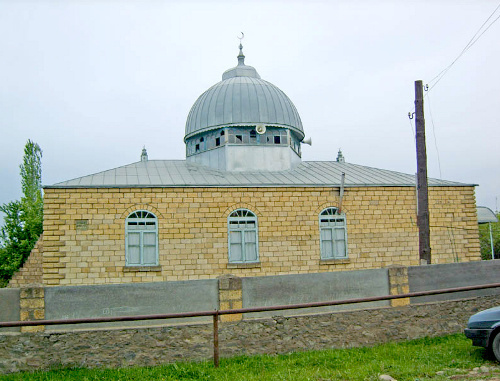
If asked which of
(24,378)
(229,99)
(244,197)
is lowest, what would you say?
(24,378)

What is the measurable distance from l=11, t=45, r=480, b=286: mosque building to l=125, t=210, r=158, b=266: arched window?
1.1 inches

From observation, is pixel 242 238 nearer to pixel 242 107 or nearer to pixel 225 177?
pixel 225 177

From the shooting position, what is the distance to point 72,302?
9.62m

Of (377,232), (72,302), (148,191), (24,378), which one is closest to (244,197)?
(148,191)

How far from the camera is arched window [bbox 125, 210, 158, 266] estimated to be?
15.7 meters

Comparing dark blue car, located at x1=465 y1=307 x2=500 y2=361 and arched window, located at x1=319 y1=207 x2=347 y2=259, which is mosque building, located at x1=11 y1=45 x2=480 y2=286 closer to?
arched window, located at x1=319 y1=207 x2=347 y2=259

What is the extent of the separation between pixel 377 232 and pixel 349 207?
1201mm

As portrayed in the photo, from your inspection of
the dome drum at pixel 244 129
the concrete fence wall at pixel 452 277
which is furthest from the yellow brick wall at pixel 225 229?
the concrete fence wall at pixel 452 277

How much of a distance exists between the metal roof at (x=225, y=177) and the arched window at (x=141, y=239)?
3.30 ft

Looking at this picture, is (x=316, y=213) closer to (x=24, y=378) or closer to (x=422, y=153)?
(x=422, y=153)

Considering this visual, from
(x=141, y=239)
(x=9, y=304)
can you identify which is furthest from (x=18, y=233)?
(x=9, y=304)

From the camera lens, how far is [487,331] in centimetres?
813

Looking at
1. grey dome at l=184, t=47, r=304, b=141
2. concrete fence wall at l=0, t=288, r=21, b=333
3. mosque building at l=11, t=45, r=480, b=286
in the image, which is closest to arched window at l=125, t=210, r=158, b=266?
mosque building at l=11, t=45, r=480, b=286

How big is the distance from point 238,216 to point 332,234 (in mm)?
3035
